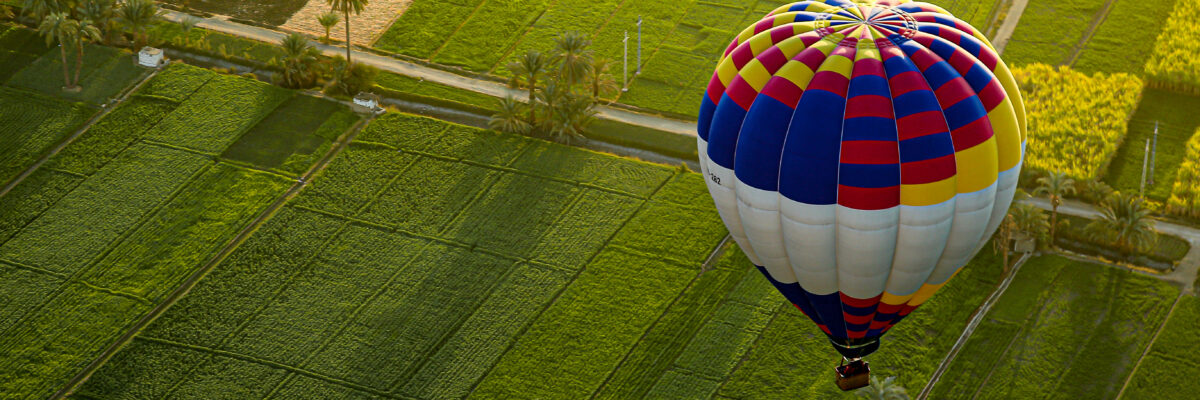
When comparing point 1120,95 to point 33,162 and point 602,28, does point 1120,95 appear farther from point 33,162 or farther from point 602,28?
point 33,162

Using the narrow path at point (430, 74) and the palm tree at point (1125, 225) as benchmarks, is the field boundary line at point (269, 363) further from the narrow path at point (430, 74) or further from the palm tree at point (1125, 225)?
the palm tree at point (1125, 225)

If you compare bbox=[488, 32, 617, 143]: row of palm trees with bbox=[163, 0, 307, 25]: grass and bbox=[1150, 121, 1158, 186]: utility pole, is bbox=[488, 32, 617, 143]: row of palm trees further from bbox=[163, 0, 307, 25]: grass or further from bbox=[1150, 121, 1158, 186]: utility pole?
bbox=[1150, 121, 1158, 186]: utility pole

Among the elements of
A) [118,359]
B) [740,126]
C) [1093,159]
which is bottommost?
[118,359]

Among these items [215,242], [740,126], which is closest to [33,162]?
[215,242]

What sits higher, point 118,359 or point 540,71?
point 540,71

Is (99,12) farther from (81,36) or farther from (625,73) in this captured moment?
(625,73)

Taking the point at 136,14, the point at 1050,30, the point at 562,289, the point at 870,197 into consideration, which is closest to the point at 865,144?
the point at 870,197
